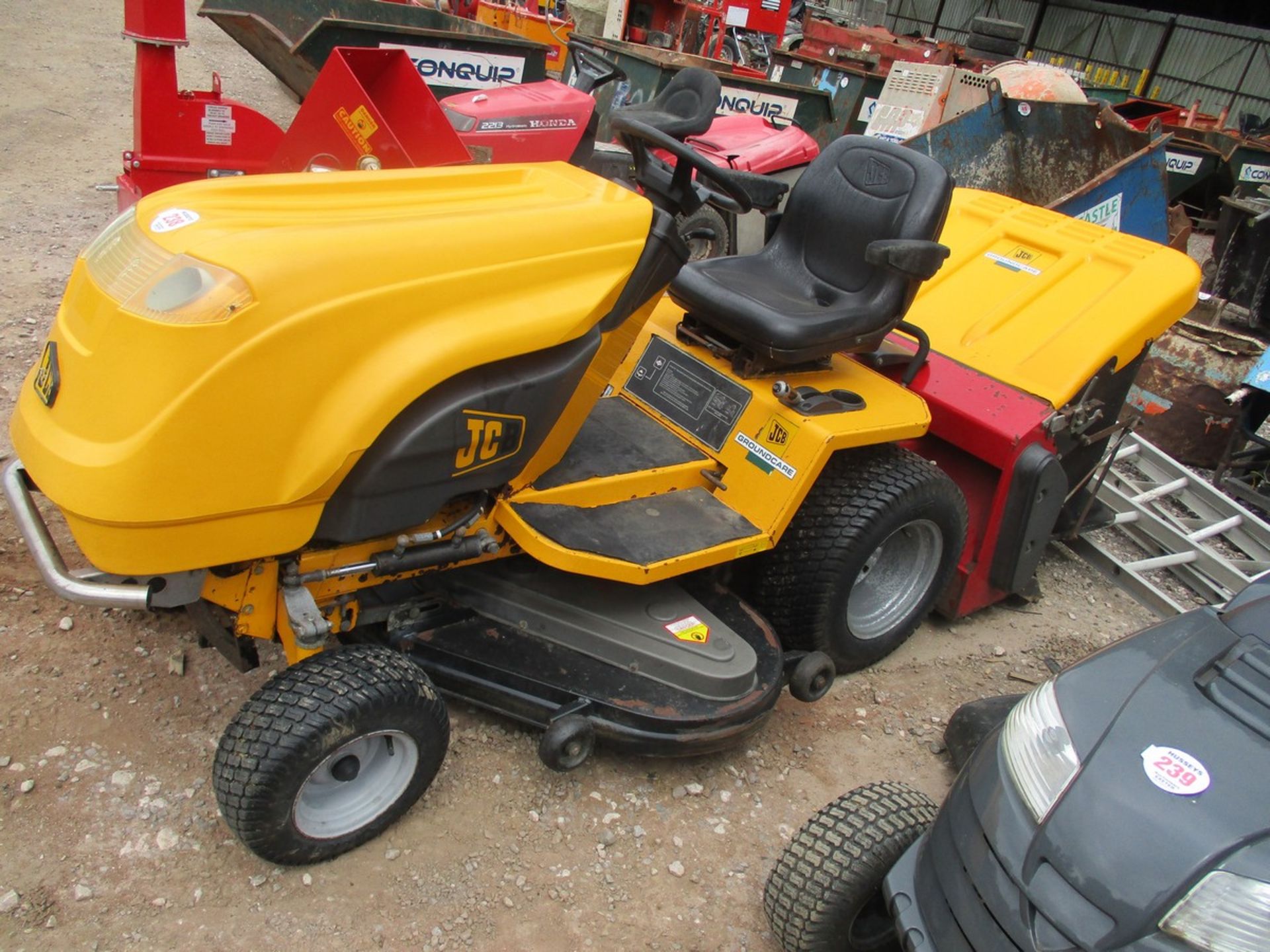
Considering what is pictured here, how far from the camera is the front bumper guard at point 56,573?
178 centimetres

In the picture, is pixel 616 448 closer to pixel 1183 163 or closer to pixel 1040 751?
pixel 1040 751

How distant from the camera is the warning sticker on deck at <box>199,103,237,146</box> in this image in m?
4.35

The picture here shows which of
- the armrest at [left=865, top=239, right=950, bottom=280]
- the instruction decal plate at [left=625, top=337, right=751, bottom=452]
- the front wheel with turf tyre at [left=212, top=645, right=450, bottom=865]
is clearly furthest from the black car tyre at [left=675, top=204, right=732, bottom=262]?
the front wheel with turf tyre at [left=212, top=645, right=450, bottom=865]

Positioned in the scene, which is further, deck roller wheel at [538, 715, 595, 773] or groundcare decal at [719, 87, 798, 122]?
groundcare decal at [719, 87, 798, 122]

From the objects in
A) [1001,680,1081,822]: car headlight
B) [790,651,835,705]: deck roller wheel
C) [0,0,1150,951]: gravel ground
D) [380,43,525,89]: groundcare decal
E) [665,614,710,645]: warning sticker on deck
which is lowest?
[0,0,1150,951]: gravel ground

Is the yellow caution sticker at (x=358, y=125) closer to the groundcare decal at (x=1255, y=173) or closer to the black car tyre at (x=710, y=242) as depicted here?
the black car tyre at (x=710, y=242)

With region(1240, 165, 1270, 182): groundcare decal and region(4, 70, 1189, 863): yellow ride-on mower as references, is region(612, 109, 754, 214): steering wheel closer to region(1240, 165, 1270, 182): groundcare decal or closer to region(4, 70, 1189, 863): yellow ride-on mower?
region(4, 70, 1189, 863): yellow ride-on mower

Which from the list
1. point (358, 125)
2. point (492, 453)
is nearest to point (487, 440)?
point (492, 453)

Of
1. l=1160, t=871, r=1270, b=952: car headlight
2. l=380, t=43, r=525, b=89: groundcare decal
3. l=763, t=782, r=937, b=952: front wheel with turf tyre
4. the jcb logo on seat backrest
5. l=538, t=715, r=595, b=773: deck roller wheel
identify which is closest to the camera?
l=1160, t=871, r=1270, b=952: car headlight

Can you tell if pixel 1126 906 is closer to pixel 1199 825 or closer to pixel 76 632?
pixel 1199 825

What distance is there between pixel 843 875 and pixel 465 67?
574 cm

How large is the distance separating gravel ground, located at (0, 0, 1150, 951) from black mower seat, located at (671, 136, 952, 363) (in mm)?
1072

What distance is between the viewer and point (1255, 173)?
34.0 feet

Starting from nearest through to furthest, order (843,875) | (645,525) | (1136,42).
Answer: (843,875), (645,525), (1136,42)
